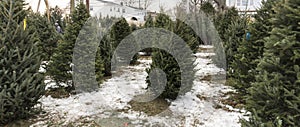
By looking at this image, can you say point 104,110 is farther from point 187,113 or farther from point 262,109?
point 262,109

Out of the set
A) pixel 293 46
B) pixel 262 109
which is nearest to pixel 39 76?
pixel 262 109

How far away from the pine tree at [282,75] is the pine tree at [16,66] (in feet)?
9.24

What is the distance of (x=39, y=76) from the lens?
3428 millimetres

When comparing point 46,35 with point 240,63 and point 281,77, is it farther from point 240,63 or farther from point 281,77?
point 281,77

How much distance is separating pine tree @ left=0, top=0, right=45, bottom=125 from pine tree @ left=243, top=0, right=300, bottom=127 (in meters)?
2.82

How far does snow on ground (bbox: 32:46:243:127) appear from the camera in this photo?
3.57 metres

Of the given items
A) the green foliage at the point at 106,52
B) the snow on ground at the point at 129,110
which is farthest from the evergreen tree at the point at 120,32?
the snow on ground at the point at 129,110

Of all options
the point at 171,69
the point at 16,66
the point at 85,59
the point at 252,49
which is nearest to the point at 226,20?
the point at 252,49

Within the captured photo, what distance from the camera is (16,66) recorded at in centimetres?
313

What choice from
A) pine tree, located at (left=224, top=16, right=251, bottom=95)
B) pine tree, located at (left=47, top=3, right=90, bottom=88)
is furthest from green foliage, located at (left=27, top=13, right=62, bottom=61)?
pine tree, located at (left=224, top=16, right=251, bottom=95)

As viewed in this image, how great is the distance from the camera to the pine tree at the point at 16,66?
3.07m

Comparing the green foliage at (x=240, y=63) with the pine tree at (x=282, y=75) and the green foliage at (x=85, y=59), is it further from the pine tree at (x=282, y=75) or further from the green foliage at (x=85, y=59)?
the green foliage at (x=85, y=59)

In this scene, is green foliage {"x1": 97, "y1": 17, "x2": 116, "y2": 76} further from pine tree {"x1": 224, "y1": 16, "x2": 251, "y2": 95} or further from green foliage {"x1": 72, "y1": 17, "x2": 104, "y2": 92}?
pine tree {"x1": 224, "y1": 16, "x2": 251, "y2": 95}

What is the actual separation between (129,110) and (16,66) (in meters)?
1.83
